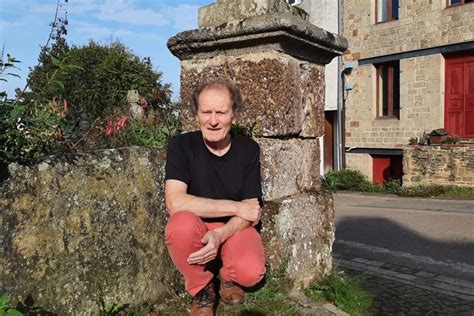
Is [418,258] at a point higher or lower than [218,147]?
lower

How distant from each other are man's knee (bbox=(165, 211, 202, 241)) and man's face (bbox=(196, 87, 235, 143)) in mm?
464

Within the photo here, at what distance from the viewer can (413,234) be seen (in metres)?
6.51

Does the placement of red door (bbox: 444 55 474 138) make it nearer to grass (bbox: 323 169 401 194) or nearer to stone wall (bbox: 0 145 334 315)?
grass (bbox: 323 169 401 194)

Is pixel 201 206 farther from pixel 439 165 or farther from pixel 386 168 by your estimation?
pixel 386 168

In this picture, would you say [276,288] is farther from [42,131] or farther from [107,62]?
[107,62]

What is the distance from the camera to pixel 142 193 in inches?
104

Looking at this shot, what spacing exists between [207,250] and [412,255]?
358 cm

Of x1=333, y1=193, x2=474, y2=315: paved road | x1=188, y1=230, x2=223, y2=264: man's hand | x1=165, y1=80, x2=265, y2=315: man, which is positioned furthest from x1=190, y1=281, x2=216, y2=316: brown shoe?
x1=333, y1=193, x2=474, y2=315: paved road

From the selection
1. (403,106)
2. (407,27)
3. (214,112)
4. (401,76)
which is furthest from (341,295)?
(407,27)

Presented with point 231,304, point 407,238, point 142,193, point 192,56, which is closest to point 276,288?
point 231,304

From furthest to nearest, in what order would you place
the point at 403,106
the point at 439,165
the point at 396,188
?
the point at 403,106, the point at 396,188, the point at 439,165

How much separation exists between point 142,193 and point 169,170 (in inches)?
8.8

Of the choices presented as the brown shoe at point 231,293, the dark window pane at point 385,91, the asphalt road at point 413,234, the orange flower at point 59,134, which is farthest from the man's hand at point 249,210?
the dark window pane at point 385,91

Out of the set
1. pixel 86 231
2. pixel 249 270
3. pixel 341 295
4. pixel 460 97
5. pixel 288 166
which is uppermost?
pixel 460 97
